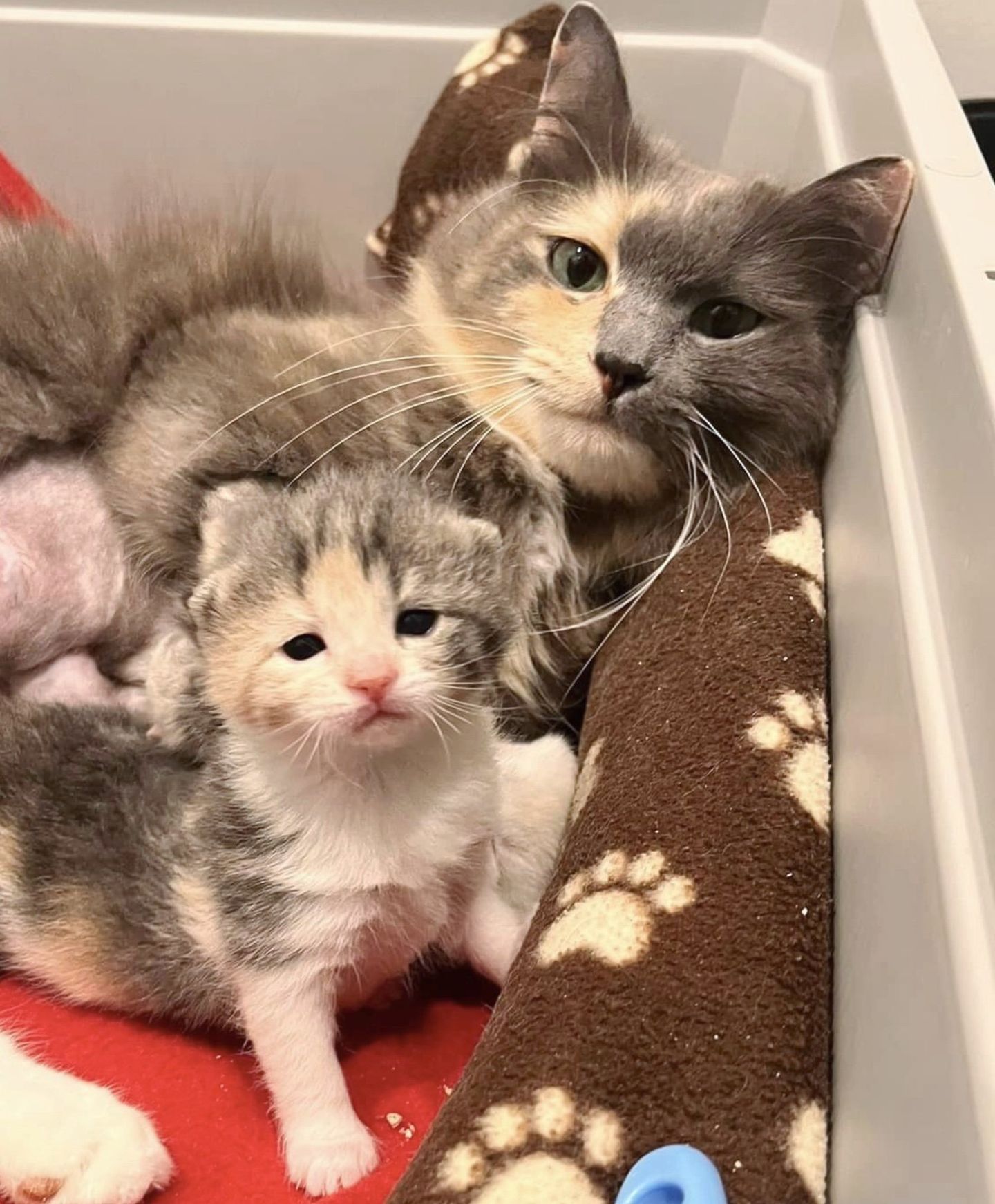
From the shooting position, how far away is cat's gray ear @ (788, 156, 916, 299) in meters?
0.98

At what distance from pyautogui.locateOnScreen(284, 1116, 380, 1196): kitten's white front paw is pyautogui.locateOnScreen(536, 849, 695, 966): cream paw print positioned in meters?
0.24

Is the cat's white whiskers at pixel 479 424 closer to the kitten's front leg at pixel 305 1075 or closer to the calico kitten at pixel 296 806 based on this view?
the calico kitten at pixel 296 806

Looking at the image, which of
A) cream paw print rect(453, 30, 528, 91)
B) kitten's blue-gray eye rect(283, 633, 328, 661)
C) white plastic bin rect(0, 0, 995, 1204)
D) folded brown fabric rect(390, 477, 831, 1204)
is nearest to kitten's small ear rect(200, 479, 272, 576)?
kitten's blue-gray eye rect(283, 633, 328, 661)

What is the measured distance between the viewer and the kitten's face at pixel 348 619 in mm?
762

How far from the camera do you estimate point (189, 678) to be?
3.42ft

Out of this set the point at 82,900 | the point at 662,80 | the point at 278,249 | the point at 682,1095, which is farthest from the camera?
the point at 662,80

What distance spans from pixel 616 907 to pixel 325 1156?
0.32m

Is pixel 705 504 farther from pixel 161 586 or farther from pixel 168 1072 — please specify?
pixel 168 1072

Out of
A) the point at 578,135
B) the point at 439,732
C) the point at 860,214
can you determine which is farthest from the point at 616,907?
the point at 578,135

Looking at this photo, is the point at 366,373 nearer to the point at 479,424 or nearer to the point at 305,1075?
the point at 479,424

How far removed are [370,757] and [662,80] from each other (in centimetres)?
131

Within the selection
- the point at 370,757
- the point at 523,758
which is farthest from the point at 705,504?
the point at 370,757

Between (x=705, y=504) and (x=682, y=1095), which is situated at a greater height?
(x=705, y=504)

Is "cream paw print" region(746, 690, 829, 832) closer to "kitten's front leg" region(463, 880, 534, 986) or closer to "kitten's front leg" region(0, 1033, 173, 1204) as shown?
"kitten's front leg" region(463, 880, 534, 986)
